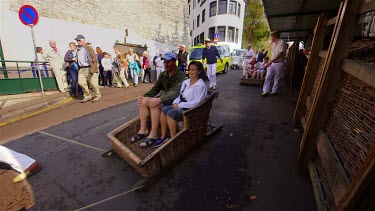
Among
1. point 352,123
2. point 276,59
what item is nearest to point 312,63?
point 352,123

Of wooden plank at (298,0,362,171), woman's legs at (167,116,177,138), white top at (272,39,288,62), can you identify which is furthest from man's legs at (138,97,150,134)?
white top at (272,39,288,62)

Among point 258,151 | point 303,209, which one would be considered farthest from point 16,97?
point 303,209

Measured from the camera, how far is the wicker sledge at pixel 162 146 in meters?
2.34

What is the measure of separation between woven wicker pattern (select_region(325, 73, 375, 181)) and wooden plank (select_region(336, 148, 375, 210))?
22cm

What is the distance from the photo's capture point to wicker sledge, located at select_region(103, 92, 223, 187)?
234 centimetres

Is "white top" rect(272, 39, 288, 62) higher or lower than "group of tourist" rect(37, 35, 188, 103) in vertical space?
higher

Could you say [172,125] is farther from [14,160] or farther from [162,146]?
[14,160]

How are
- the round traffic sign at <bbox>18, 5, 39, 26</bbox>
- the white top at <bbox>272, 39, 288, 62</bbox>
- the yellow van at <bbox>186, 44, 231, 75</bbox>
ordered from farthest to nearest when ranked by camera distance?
Answer: the yellow van at <bbox>186, 44, 231, 75</bbox> < the white top at <bbox>272, 39, 288, 62</bbox> < the round traffic sign at <bbox>18, 5, 39, 26</bbox>

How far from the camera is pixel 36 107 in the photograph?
226 inches

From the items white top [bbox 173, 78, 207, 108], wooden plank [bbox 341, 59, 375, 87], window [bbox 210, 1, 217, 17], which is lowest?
white top [bbox 173, 78, 207, 108]

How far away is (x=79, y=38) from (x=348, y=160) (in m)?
6.84

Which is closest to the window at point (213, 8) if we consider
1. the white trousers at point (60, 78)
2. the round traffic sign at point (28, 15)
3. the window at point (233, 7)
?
the window at point (233, 7)

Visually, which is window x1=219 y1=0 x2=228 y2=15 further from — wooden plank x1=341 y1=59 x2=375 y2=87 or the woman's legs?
wooden plank x1=341 y1=59 x2=375 y2=87

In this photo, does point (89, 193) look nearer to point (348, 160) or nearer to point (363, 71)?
point (348, 160)
